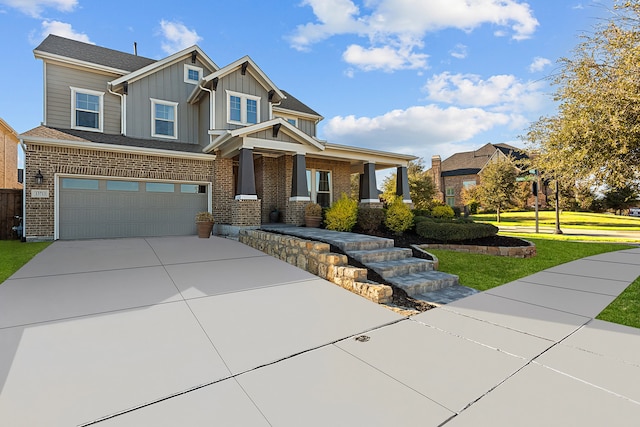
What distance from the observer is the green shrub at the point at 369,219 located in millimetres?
10359

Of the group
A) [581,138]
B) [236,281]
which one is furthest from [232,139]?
[581,138]

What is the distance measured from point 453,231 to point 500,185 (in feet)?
68.1

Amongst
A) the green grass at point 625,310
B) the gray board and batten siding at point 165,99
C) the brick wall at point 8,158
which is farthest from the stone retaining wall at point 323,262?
the brick wall at point 8,158

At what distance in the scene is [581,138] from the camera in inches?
340

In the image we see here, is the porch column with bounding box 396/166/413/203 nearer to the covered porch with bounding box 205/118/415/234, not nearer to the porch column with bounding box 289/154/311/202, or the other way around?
the covered porch with bounding box 205/118/415/234

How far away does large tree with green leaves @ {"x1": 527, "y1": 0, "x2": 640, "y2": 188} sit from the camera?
7465mm

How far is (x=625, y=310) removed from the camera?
4.71 meters

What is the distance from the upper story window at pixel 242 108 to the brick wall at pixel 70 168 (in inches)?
120

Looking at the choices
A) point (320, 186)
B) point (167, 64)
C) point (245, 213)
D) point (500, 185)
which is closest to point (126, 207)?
point (245, 213)

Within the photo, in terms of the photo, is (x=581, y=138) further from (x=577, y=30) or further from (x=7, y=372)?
(x=7, y=372)

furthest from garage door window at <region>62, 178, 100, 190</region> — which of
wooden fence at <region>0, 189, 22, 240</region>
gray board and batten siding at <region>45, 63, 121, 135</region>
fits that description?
gray board and batten siding at <region>45, 63, 121, 135</region>

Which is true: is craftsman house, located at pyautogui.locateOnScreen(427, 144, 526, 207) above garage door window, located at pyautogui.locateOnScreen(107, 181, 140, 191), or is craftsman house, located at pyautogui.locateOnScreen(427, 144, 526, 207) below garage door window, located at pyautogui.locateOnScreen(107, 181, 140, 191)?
above

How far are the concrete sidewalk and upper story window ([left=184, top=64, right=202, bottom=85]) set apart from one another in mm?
10264

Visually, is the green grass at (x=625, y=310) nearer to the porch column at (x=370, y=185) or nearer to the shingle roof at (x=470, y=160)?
the porch column at (x=370, y=185)
